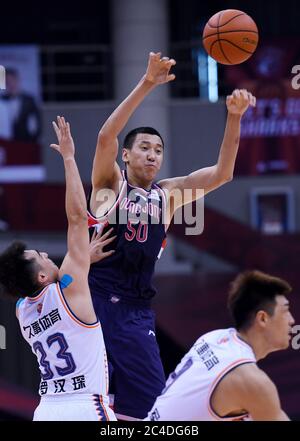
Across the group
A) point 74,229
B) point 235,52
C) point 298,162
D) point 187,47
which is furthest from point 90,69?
point 74,229

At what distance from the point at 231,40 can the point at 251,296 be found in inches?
107

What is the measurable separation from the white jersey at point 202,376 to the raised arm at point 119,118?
2081 millimetres

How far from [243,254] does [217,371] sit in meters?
10.5

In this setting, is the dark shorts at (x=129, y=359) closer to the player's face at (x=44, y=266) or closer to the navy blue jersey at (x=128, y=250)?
the navy blue jersey at (x=128, y=250)

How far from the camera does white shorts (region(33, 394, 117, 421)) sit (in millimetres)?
6160

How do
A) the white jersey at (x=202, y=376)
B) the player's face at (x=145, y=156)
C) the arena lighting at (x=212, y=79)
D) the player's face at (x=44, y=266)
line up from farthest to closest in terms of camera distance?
the arena lighting at (x=212, y=79) < the player's face at (x=145, y=156) < the player's face at (x=44, y=266) < the white jersey at (x=202, y=376)

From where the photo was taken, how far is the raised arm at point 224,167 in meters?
7.07

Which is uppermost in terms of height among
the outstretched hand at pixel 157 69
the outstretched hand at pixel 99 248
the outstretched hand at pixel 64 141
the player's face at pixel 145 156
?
the outstretched hand at pixel 157 69

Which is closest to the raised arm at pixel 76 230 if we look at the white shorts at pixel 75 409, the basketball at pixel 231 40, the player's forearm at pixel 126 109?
the white shorts at pixel 75 409

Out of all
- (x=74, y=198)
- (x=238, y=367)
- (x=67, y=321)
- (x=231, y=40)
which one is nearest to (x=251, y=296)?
(x=238, y=367)

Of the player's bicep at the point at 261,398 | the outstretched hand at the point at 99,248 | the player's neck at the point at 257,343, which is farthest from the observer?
the outstretched hand at the point at 99,248

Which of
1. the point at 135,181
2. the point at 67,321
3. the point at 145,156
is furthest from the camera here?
the point at 135,181

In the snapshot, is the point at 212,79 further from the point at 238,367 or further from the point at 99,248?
the point at 238,367

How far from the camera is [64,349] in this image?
6.16 meters
